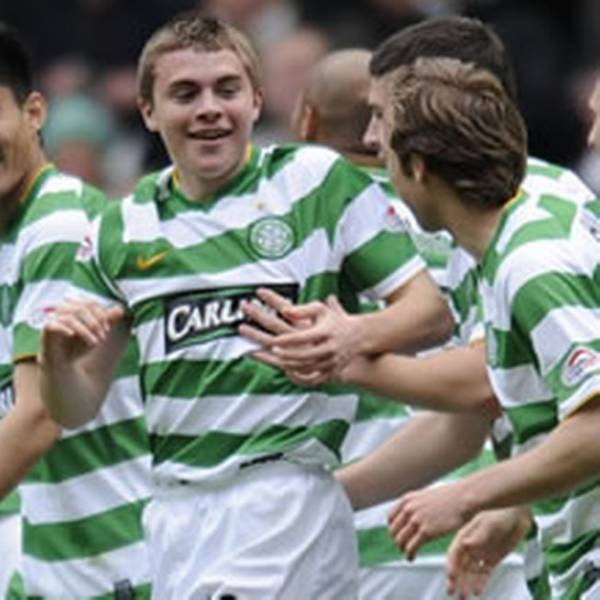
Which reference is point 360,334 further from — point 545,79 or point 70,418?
point 545,79

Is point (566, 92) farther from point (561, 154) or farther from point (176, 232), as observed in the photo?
point (176, 232)

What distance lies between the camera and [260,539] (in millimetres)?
7438

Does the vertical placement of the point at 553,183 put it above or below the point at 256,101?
below

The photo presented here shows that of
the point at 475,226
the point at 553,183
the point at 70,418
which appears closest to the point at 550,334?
the point at 475,226

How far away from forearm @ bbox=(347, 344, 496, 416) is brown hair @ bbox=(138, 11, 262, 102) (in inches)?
34.3

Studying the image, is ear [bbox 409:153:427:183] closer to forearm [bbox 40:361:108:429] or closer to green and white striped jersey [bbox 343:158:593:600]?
forearm [bbox 40:361:108:429]

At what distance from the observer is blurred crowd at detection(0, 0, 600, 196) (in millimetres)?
13352

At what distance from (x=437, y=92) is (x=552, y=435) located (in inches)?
37.4

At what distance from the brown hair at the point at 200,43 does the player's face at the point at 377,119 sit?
34cm

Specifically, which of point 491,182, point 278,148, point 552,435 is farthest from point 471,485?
point 278,148

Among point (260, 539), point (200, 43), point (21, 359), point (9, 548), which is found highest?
point (200, 43)

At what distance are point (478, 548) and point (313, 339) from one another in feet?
2.27

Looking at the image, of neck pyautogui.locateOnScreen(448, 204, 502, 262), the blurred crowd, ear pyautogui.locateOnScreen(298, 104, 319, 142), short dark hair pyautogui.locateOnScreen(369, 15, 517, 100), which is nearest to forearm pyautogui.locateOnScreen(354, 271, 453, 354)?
neck pyautogui.locateOnScreen(448, 204, 502, 262)

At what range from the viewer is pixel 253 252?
7.52 metres
